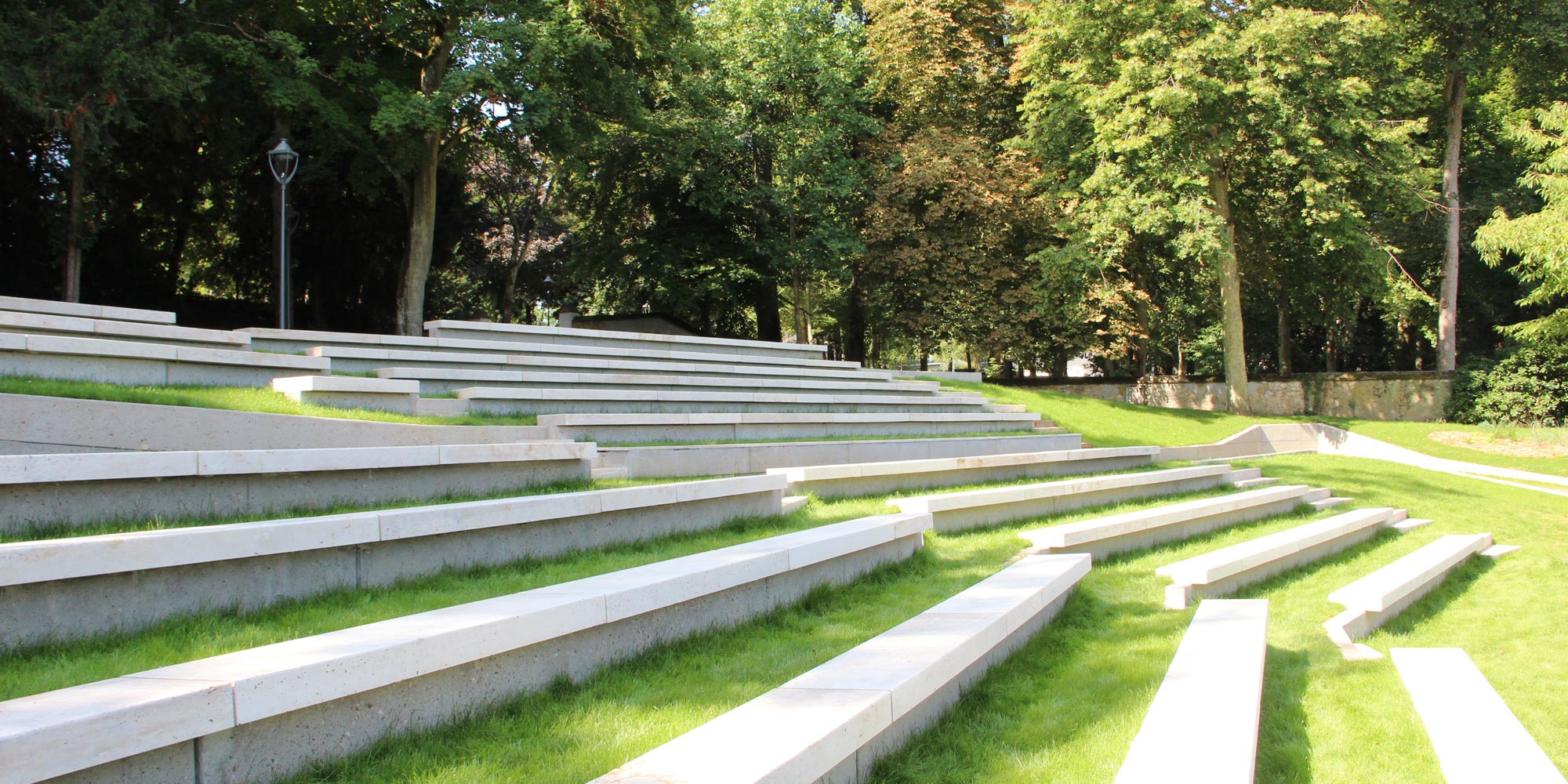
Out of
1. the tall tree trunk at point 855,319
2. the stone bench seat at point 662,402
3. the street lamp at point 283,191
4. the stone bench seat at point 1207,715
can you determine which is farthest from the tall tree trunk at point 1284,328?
the stone bench seat at point 1207,715

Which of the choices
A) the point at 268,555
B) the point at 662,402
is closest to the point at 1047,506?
the point at 662,402

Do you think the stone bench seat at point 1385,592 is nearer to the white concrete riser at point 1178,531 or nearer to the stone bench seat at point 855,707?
the white concrete riser at point 1178,531

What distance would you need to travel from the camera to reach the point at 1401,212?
24.7m

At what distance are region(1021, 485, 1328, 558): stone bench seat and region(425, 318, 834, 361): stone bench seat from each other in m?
7.40

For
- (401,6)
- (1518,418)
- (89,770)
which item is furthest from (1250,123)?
(89,770)

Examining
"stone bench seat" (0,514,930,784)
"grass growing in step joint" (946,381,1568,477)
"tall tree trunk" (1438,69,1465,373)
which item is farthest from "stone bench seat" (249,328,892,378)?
"tall tree trunk" (1438,69,1465,373)

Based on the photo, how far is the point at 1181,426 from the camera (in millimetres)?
21094

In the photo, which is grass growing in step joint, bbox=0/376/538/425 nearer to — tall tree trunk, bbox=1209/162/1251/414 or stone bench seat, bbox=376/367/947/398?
stone bench seat, bbox=376/367/947/398

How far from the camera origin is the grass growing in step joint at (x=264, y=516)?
373 cm

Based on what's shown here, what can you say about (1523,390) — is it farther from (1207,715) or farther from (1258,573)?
(1207,715)

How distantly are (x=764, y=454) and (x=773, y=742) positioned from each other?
21.4ft

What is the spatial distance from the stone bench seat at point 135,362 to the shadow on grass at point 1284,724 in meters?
7.70

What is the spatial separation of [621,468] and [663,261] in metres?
17.7

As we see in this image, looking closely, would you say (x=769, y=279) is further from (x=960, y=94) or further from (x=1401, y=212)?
(x=1401, y=212)
